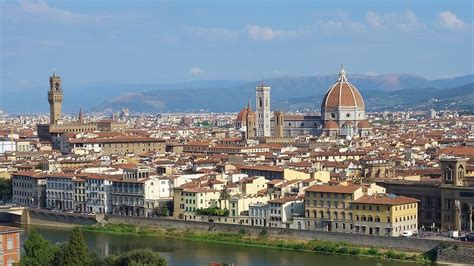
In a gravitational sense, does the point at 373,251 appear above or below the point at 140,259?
below

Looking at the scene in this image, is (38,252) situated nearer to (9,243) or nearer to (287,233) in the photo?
(9,243)

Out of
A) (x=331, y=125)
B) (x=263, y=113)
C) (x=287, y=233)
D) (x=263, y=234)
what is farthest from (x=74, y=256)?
(x=263, y=113)

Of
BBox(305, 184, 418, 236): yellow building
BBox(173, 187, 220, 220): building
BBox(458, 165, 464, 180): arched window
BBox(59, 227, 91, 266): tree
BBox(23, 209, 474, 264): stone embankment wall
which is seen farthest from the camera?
BBox(173, 187, 220, 220): building

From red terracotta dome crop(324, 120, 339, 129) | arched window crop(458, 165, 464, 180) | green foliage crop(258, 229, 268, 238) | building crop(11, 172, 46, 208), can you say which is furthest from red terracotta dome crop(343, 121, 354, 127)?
arched window crop(458, 165, 464, 180)

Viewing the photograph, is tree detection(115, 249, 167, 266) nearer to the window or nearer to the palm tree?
the window

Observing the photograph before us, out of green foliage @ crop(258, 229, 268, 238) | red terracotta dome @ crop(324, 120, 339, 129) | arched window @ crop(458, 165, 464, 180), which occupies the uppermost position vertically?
red terracotta dome @ crop(324, 120, 339, 129)

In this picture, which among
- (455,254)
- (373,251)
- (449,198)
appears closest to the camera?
(455,254)
